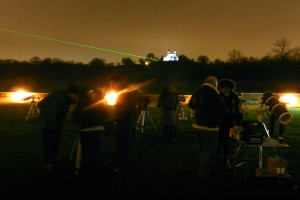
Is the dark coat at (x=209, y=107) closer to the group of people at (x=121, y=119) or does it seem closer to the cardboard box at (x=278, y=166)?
the group of people at (x=121, y=119)

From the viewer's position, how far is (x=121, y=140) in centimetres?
605

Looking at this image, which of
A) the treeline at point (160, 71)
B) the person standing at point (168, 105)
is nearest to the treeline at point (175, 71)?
the treeline at point (160, 71)

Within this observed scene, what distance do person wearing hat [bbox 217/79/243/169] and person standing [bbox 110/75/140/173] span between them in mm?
1712

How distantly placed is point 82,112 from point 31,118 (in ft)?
34.2

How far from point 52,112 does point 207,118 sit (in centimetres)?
277

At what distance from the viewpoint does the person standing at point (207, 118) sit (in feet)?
17.5

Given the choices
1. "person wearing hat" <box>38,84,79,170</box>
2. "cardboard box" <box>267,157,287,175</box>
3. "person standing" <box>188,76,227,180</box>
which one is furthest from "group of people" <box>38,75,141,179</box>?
"cardboard box" <box>267,157,287,175</box>

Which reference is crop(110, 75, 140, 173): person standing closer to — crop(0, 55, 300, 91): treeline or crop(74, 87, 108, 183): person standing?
crop(74, 87, 108, 183): person standing

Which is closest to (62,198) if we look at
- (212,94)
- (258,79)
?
(212,94)

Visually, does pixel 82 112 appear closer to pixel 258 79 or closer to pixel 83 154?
pixel 83 154

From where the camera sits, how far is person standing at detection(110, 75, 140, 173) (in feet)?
19.2

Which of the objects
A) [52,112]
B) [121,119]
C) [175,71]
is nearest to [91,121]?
[121,119]

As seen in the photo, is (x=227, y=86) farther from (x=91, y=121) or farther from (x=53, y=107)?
(x=53, y=107)

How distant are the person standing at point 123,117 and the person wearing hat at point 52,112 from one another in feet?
2.58
